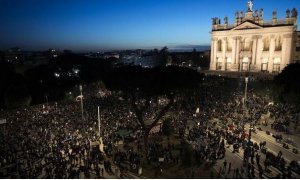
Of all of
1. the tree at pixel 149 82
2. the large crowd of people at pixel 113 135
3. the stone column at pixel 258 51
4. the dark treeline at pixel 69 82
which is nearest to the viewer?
the large crowd of people at pixel 113 135

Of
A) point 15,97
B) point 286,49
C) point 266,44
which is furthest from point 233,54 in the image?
point 15,97

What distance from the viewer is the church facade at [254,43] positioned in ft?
185

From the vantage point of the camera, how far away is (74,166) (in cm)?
1786

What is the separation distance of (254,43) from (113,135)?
4913cm

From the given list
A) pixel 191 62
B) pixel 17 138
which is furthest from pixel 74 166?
pixel 191 62

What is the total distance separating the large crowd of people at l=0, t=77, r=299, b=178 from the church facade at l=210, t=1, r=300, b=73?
88.5 ft

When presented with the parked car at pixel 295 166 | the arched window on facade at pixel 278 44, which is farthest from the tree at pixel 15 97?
the arched window on facade at pixel 278 44

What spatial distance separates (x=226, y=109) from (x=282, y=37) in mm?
34593

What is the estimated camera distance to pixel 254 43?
61.2m

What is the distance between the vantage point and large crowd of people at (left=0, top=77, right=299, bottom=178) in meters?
17.9

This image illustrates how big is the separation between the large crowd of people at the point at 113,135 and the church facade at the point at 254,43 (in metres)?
27.0

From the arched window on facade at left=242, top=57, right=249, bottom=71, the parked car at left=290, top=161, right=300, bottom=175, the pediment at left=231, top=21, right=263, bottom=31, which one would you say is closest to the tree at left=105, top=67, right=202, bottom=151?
the parked car at left=290, top=161, right=300, bottom=175

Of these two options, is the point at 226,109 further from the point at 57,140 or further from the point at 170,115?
the point at 57,140

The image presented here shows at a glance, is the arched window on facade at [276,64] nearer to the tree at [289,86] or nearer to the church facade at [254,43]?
the church facade at [254,43]
